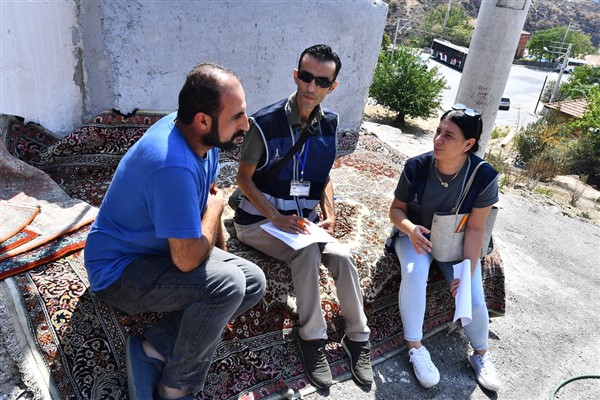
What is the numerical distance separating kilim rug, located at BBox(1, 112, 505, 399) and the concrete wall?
0.43m

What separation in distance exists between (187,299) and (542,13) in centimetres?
9183

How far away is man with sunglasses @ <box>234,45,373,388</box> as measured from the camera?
2.65 m

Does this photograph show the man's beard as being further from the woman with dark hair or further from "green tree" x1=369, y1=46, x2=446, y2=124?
"green tree" x1=369, y1=46, x2=446, y2=124

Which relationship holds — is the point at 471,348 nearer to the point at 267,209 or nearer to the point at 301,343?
the point at 301,343

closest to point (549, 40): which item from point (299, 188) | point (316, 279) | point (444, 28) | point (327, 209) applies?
point (444, 28)

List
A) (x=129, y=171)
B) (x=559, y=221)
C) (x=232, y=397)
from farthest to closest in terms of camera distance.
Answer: (x=559, y=221) → (x=232, y=397) → (x=129, y=171)

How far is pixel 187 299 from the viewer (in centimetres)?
203

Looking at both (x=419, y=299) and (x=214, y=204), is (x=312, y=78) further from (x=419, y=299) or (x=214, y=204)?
(x=419, y=299)

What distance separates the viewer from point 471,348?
327 centimetres

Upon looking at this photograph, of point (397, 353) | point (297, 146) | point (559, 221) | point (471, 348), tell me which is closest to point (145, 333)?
point (297, 146)

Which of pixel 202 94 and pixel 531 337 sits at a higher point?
pixel 202 94

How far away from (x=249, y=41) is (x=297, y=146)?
Result: 2687 millimetres

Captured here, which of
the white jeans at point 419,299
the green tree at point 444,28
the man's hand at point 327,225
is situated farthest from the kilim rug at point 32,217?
the green tree at point 444,28

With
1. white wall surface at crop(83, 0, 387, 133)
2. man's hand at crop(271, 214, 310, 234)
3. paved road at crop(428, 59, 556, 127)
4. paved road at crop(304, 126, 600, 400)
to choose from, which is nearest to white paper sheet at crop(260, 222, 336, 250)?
man's hand at crop(271, 214, 310, 234)
